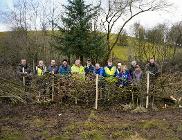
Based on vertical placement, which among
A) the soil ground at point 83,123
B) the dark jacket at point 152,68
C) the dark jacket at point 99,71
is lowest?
the soil ground at point 83,123

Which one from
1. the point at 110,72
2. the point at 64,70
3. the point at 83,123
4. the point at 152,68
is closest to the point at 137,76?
the point at 152,68

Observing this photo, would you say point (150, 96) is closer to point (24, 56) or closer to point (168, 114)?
point (168, 114)

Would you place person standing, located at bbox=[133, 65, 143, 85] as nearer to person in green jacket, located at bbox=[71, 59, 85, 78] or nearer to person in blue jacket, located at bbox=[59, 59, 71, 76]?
person in green jacket, located at bbox=[71, 59, 85, 78]

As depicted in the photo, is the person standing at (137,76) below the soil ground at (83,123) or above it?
above

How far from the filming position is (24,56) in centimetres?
3766

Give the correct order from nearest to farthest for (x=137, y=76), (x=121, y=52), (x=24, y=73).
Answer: (x=24, y=73)
(x=137, y=76)
(x=121, y=52)

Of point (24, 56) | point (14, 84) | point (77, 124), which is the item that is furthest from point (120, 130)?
point (24, 56)

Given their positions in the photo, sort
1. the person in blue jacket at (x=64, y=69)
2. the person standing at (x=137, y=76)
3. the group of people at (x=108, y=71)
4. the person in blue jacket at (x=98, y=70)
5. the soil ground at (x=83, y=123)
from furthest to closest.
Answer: the person in blue jacket at (x=64, y=69)
the person in blue jacket at (x=98, y=70)
the group of people at (x=108, y=71)
the person standing at (x=137, y=76)
the soil ground at (x=83, y=123)

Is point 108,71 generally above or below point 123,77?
above

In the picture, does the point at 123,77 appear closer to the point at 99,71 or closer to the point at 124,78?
the point at 124,78

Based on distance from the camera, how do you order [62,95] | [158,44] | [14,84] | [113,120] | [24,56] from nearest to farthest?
1. [14,84]
2. [113,120]
3. [62,95]
4. [24,56]
5. [158,44]

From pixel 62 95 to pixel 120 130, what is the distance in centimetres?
450

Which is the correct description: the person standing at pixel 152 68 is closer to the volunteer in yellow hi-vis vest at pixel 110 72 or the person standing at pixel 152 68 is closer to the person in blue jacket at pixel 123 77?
the person in blue jacket at pixel 123 77

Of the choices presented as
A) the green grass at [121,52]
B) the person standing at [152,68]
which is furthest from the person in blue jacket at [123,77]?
the green grass at [121,52]
